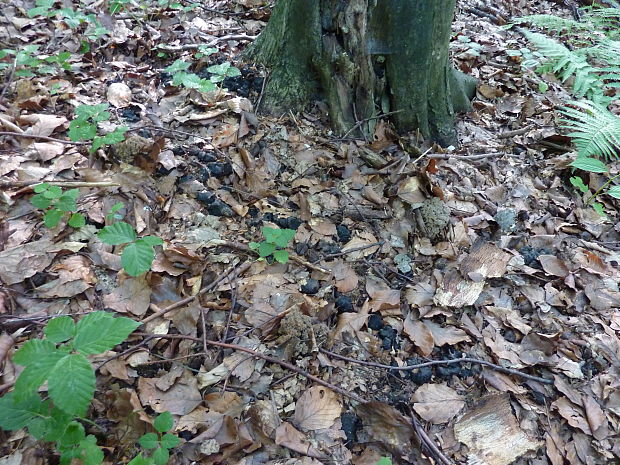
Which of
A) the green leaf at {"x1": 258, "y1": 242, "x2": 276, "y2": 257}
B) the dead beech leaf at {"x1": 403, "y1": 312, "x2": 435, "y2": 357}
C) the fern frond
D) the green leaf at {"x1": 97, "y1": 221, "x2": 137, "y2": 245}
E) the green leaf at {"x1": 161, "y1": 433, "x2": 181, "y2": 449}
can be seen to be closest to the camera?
the green leaf at {"x1": 161, "y1": 433, "x2": 181, "y2": 449}

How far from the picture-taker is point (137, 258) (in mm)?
1922

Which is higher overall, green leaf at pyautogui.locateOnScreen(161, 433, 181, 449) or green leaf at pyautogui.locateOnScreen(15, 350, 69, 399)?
green leaf at pyautogui.locateOnScreen(15, 350, 69, 399)

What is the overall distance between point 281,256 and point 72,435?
3.77 ft

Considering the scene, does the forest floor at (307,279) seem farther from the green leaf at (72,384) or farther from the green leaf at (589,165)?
the green leaf at (72,384)

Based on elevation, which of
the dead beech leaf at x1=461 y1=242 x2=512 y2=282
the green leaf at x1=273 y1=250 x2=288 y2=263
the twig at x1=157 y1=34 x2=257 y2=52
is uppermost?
the twig at x1=157 y1=34 x2=257 y2=52

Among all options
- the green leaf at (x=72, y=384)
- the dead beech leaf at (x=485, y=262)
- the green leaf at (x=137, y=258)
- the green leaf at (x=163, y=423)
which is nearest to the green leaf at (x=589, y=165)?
the dead beech leaf at (x=485, y=262)

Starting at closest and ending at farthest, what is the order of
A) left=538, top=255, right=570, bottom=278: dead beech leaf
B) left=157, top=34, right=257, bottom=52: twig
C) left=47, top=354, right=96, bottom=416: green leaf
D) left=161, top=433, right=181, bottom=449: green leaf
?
1. left=47, top=354, right=96, bottom=416: green leaf
2. left=161, top=433, right=181, bottom=449: green leaf
3. left=538, top=255, right=570, bottom=278: dead beech leaf
4. left=157, top=34, right=257, bottom=52: twig

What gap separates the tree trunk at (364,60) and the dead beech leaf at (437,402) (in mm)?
1752

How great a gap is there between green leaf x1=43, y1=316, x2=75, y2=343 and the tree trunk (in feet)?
6.47

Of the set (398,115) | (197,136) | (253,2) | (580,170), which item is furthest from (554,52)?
(197,136)

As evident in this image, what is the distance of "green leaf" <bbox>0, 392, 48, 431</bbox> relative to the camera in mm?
1498

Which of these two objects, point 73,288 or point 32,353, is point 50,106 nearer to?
point 73,288

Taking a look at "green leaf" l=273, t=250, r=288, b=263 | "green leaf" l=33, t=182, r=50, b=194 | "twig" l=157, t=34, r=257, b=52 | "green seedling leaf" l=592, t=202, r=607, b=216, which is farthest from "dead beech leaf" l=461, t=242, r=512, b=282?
"twig" l=157, t=34, r=257, b=52

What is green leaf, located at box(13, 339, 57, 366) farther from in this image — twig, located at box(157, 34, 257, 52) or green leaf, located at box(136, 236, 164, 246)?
twig, located at box(157, 34, 257, 52)
